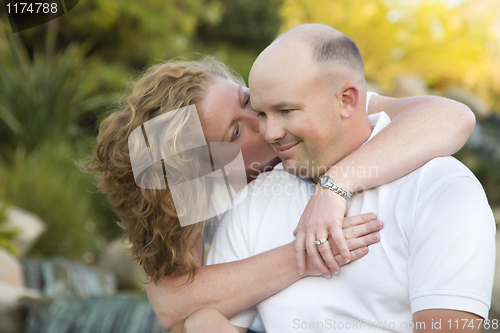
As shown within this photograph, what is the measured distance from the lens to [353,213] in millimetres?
1763

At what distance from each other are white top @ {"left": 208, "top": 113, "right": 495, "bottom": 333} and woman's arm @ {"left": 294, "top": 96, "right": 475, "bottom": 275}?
61 millimetres

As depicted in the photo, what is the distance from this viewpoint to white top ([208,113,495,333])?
1.39 meters

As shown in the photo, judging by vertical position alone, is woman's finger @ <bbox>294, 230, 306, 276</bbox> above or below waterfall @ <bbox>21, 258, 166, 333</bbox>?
above

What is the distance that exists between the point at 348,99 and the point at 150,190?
837mm

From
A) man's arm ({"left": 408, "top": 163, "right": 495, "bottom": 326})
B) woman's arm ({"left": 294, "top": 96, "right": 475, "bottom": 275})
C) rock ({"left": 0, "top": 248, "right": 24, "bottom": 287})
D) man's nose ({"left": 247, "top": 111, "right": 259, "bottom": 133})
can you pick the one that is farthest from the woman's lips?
rock ({"left": 0, "top": 248, "right": 24, "bottom": 287})

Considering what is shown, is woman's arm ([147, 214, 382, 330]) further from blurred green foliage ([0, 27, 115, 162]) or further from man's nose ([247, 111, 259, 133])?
blurred green foliage ([0, 27, 115, 162])

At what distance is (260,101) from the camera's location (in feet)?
5.66

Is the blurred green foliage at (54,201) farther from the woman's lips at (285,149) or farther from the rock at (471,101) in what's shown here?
the rock at (471,101)

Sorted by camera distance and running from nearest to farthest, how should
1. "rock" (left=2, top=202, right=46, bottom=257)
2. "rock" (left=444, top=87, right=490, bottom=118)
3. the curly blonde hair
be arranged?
the curly blonde hair < "rock" (left=2, top=202, right=46, bottom=257) < "rock" (left=444, top=87, right=490, bottom=118)

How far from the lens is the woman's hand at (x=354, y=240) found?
159cm

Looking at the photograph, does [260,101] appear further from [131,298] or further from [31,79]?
[31,79]

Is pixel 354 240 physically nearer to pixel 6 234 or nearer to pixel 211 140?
pixel 211 140

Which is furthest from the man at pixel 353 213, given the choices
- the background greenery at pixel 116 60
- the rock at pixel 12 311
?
the rock at pixel 12 311

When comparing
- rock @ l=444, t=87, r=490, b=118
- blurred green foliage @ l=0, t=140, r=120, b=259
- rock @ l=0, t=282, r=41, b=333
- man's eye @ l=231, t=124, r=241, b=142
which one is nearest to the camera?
man's eye @ l=231, t=124, r=241, b=142
